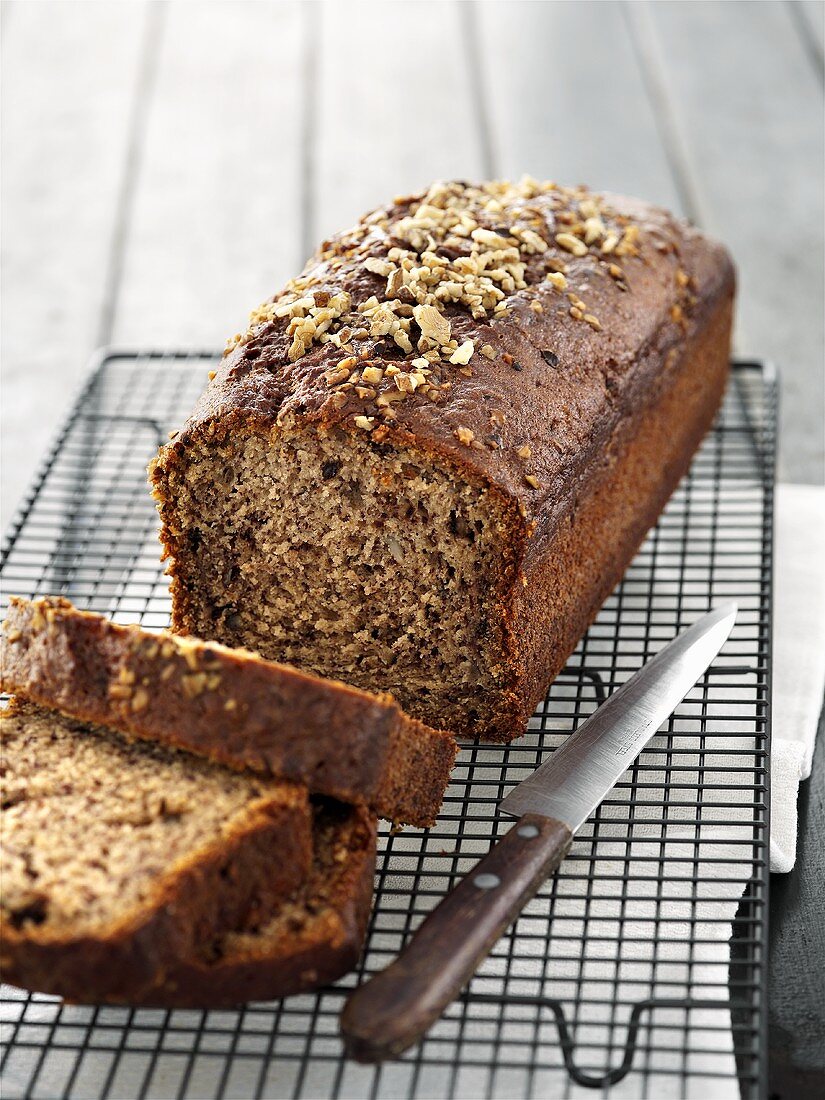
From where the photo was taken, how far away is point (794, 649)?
11.7ft

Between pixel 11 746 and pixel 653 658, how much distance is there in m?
1.40

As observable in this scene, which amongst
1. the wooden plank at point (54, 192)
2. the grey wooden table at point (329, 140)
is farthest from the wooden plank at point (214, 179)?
the wooden plank at point (54, 192)

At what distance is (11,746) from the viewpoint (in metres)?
2.71

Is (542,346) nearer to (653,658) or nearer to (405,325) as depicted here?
(405,325)

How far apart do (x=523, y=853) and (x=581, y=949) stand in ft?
0.66

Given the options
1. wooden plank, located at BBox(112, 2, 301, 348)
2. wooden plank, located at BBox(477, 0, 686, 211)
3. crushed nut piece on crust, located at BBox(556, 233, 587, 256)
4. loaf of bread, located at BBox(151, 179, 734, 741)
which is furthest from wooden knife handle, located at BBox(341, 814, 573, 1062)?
wooden plank, located at BBox(477, 0, 686, 211)

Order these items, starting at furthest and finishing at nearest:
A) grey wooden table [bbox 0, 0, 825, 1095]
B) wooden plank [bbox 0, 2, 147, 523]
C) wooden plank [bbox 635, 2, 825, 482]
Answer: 1. grey wooden table [bbox 0, 0, 825, 1095]
2. wooden plank [bbox 635, 2, 825, 482]
3. wooden plank [bbox 0, 2, 147, 523]

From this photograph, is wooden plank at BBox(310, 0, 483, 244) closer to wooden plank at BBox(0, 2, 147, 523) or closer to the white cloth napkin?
wooden plank at BBox(0, 2, 147, 523)

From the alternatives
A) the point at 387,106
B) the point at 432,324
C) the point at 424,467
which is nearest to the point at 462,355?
the point at 432,324

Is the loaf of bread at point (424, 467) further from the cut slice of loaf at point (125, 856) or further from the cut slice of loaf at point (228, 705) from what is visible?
the cut slice of loaf at point (125, 856)

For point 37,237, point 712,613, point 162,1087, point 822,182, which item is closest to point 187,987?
point 162,1087

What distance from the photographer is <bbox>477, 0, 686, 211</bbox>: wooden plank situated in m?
6.03

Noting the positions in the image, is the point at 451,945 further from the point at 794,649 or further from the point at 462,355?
the point at 794,649

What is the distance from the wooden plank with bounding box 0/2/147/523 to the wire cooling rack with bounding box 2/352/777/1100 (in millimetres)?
1359
